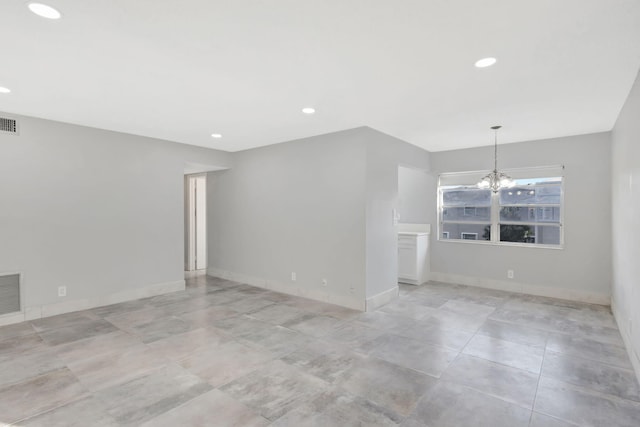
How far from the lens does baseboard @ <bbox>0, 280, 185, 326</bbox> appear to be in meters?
4.09

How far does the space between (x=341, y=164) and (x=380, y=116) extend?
98cm

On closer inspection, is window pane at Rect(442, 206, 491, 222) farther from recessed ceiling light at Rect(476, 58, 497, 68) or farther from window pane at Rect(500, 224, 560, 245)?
recessed ceiling light at Rect(476, 58, 497, 68)

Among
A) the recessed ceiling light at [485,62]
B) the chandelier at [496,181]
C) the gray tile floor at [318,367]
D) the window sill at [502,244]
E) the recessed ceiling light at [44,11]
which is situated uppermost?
the recessed ceiling light at [44,11]

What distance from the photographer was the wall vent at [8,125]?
12.9ft

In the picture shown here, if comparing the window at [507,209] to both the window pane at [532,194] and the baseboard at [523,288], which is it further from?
the baseboard at [523,288]

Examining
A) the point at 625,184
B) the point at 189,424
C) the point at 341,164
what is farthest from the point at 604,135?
the point at 189,424

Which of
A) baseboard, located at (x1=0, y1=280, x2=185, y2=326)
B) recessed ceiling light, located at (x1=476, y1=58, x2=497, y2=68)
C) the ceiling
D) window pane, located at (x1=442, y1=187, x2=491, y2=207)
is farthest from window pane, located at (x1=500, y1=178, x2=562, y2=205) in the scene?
baseboard, located at (x1=0, y1=280, x2=185, y2=326)

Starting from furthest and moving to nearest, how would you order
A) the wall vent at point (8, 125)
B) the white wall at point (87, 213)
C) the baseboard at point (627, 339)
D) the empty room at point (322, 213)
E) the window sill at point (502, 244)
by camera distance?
the window sill at point (502, 244), the white wall at point (87, 213), the wall vent at point (8, 125), the baseboard at point (627, 339), the empty room at point (322, 213)

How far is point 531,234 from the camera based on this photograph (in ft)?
18.3

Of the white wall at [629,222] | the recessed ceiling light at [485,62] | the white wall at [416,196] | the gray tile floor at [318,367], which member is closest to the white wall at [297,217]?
the gray tile floor at [318,367]

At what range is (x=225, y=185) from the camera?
6613 millimetres

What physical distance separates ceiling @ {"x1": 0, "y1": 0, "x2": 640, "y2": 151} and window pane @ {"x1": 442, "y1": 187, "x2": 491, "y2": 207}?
6.48 ft

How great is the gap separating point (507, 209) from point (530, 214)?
0.36 meters

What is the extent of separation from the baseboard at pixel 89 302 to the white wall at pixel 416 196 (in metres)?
4.65
